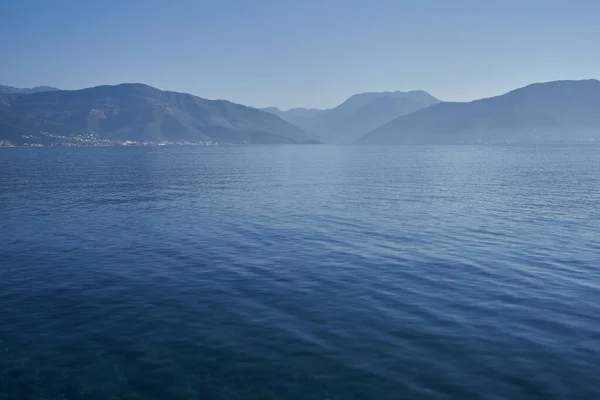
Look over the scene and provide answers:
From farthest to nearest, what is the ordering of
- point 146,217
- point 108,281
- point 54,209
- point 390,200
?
1. point 390,200
2. point 54,209
3. point 146,217
4. point 108,281

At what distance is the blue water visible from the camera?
1912cm

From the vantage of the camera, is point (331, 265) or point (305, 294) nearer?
point (305, 294)

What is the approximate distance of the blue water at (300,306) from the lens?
1912 cm

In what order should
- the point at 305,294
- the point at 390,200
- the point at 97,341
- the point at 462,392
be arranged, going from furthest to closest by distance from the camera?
the point at 390,200, the point at 305,294, the point at 97,341, the point at 462,392

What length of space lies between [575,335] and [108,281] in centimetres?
3078

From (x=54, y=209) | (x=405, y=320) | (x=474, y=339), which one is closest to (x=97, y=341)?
(x=405, y=320)

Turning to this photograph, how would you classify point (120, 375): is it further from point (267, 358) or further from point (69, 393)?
point (267, 358)

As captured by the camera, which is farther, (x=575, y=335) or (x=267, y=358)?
(x=575, y=335)

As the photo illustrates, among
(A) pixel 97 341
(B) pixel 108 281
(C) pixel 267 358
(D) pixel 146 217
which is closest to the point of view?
(C) pixel 267 358

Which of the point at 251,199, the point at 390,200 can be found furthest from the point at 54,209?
the point at 390,200

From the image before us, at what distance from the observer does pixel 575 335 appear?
75.8 feet

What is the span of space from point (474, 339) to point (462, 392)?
A: 5355mm

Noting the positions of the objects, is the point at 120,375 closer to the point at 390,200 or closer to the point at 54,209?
the point at 54,209

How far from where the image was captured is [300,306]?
27422 mm
